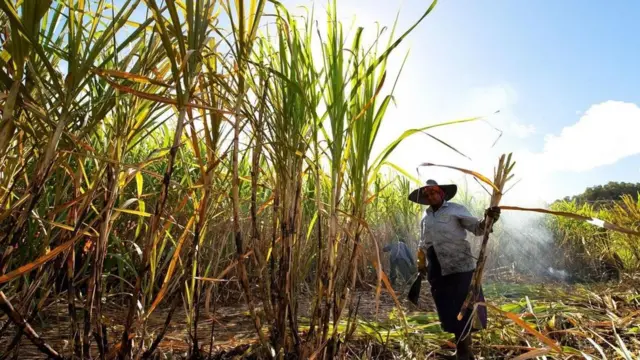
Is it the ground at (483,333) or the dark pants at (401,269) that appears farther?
the dark pants at (401,269)

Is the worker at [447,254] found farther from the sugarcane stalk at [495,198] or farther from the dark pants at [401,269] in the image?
the dark pants at [401,269]

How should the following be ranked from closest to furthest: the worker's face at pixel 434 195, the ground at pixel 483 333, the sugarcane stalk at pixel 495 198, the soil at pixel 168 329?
1. the sugarcane stalk at pixel 495 198
2. the soil at pixel 168 329
3. the ground at pixel 483 333
4. the worker's face at pixel 434 195

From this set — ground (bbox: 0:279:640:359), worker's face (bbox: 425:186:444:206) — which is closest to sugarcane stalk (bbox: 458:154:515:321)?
ground (bbox: 0:279:640:359)

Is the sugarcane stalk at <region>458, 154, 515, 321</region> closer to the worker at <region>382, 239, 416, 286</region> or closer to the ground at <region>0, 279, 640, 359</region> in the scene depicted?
the ground at <region>0, 279, 640, 359</region>

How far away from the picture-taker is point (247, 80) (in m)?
1.11

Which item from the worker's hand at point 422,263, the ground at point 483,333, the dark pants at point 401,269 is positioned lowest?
the ground at point 483,333

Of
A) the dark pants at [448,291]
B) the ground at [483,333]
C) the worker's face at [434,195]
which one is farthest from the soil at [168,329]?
the worker's face at [434,195]

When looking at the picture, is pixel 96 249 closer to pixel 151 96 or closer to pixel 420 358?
pixel 151 96

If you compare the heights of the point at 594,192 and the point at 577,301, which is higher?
the point at 594,192

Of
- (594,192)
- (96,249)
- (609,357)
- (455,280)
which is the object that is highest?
(594,192)

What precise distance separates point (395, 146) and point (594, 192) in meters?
36.2

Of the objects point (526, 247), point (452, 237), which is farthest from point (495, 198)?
point (526, 247)

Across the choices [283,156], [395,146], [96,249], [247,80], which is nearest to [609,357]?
[395,146]

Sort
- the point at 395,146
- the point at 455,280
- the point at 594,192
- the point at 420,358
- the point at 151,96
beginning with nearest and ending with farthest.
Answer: the point at 151,96, the point at 395,146, the point at 420,358, the point at 455,280, the point at 594,192
